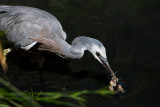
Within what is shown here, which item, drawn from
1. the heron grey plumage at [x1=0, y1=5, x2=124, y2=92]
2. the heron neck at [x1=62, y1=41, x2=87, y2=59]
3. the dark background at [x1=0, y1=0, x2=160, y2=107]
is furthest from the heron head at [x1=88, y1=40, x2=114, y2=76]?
the dark background at [x1=0, y1=0, x2=160, y2=107]

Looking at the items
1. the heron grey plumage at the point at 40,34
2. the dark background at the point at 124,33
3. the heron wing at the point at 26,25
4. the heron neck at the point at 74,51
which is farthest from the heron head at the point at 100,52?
the heron wing at the point at 26,25

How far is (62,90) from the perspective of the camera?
16.9 ft

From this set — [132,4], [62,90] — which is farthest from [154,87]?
[132,4]

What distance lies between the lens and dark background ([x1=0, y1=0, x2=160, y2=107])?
5568 mm

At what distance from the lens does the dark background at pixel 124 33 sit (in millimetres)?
5568

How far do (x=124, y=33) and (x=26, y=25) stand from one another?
2446 mm

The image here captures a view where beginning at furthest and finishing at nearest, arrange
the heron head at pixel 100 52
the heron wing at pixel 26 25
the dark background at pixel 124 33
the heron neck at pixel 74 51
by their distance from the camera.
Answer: the heron wing at pixel 26 25 → the dark background at pixel 124 33 → the heron neck at pixel 74 51 → the heron head at pixel 100 52

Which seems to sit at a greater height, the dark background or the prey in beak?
the dark background

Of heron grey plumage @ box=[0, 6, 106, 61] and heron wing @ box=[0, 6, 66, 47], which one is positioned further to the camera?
heron wing @ box=[0, 6, 66, 47]

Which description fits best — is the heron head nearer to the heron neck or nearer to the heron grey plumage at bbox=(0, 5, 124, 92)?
the heron grey plumage at bbox=(0, 5, 124, 92)

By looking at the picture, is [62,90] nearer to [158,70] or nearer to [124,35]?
[158,70]

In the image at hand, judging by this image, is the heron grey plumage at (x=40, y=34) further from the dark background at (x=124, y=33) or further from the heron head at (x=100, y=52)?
the dark background at (x=124, y=33)

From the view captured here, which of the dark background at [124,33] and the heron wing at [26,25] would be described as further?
the heron wing at [26,25]

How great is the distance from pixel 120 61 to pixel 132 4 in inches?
99.5
